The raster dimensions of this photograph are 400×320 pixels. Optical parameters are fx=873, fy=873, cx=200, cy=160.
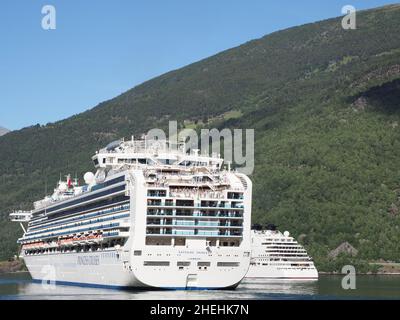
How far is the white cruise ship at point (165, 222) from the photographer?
68250mm

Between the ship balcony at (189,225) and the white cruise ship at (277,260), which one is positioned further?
the white cruise ship at (277,260)

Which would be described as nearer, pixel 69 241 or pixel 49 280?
pixel 69 241

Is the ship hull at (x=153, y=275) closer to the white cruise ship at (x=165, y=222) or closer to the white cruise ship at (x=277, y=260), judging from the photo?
the white cruise ship at (x=165, y=222)

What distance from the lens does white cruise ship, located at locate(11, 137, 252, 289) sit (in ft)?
224

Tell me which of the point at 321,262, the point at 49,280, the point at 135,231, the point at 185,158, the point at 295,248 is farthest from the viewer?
the point at 321,262

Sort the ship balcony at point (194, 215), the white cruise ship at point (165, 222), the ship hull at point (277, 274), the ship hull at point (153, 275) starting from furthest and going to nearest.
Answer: the ship hull at point (277, 274) < the ship balcony at point (194, 215) < the white cruise ship at point (165, 222) < the ship hull at point (153, 275)

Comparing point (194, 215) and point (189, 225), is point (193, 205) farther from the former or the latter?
point (189, 225)

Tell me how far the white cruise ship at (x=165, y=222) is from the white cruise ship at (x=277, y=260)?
170ft

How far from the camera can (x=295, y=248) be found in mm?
134875

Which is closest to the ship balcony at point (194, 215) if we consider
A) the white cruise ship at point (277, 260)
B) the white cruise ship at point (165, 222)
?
the white cruise ship at point (165, 222)
